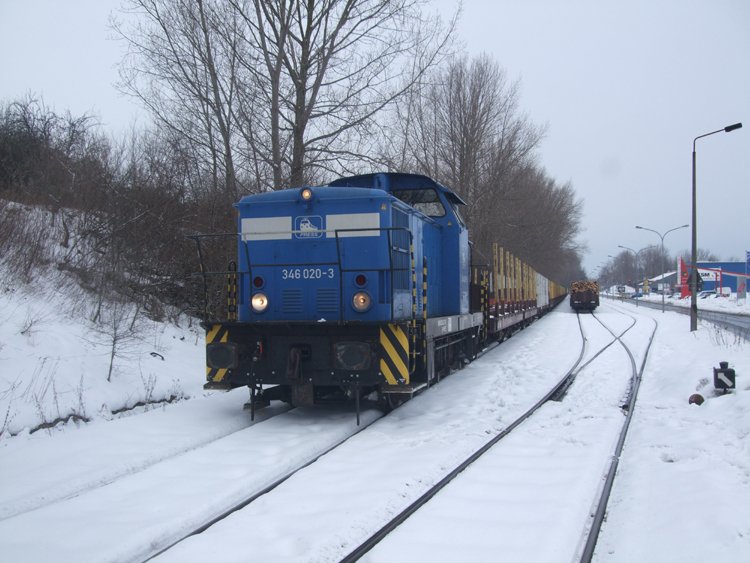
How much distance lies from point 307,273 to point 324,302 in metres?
0.43

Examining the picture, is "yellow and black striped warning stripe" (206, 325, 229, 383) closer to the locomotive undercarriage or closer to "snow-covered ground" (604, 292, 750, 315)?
the locomotive undercarriage

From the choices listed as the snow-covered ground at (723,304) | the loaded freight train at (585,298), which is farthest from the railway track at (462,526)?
the loaded freight train at (585,298)

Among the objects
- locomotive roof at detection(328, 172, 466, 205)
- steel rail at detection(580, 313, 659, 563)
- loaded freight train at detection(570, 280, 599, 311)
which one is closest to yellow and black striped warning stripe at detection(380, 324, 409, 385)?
steel rail at detection(580, 313, 659, 563)

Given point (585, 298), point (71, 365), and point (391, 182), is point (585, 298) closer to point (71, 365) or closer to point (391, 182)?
point (391, 182)

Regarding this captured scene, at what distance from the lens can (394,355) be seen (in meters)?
6.85

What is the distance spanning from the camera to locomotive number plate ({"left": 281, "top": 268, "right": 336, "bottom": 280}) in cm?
738

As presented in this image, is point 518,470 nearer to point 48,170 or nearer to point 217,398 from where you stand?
point 217,398

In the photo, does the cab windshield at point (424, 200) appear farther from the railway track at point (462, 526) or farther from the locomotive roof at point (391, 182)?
the railway track at point (462, 526)

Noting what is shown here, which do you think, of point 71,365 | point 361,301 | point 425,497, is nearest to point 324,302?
point 361,301

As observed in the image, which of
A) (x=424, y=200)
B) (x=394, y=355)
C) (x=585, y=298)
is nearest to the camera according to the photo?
(x=394, y=355)

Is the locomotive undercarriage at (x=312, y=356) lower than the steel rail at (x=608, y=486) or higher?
higher

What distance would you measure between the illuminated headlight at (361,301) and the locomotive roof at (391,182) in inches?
99.6

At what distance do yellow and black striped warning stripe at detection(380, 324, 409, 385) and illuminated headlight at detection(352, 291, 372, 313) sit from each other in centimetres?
42

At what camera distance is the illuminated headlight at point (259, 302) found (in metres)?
7.43
